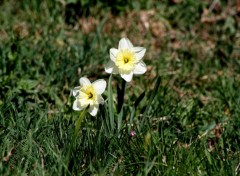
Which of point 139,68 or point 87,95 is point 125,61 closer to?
point 139,68

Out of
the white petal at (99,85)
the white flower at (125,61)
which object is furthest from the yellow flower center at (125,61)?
the white petal at (99,85)

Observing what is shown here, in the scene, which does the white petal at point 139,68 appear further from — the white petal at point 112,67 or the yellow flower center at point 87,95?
the yellow flower center at point 87,95

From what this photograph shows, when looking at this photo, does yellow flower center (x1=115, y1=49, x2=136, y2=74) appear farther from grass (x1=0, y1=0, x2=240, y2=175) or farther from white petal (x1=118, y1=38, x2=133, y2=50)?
grass (x1=0, y1=0, x2=240, y2=175)

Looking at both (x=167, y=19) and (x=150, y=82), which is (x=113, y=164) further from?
(x=167, y=19)

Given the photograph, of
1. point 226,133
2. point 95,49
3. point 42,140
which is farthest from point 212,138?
point 95,49

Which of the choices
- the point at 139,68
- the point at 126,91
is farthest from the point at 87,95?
the point at 126,91
